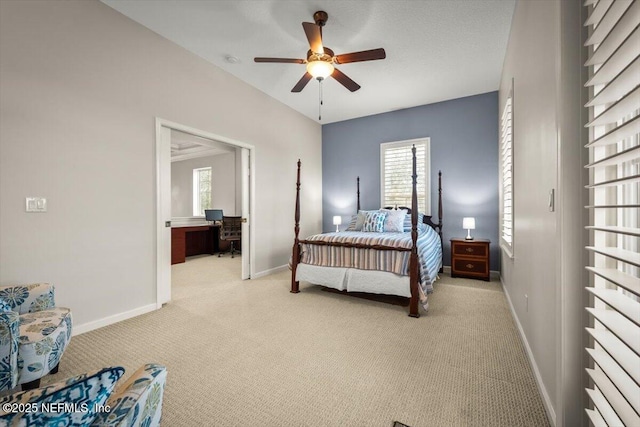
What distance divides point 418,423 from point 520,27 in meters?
3.10

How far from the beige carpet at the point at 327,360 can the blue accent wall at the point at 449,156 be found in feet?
5.72

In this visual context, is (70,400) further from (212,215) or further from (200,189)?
(200,189)

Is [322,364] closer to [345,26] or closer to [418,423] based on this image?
[418,423]

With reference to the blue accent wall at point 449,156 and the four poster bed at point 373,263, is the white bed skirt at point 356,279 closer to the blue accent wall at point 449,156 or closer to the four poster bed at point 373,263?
the four poster bed at point 373,263

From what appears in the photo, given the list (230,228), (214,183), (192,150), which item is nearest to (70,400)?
(230,228)

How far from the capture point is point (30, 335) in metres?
1.58

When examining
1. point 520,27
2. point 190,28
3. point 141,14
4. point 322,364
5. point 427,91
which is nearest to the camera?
point 322,364

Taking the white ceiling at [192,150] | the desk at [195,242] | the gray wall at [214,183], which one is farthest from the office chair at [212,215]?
the white ceiling at [192,150]

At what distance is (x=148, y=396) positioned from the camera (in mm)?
713

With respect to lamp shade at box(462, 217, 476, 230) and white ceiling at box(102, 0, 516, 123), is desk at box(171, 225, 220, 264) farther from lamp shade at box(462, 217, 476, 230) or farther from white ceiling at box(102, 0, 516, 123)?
lamp shade at box(462, 217, 476, 230)

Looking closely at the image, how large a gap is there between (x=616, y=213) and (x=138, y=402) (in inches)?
63.8

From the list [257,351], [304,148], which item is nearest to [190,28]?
[304,148]

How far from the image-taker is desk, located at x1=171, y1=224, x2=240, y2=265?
5.81m

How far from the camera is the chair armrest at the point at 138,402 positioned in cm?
63
